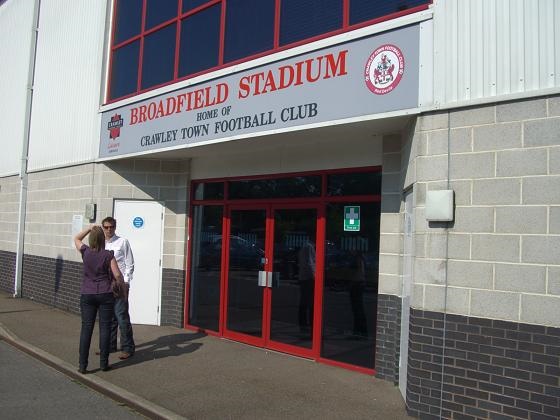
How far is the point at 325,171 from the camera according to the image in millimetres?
7594

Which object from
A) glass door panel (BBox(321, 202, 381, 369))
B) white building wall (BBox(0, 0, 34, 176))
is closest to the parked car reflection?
glass door panel (BBox(321, 202, 381, 369))

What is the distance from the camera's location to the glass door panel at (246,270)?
8422 mm

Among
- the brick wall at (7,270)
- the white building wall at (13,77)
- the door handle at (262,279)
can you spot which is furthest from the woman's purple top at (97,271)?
the white building wall at (13,77)

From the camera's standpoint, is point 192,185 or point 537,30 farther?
point 192,185

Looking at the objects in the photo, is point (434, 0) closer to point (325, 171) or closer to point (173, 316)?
point (325, 171)

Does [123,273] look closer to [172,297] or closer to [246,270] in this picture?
[246,270]

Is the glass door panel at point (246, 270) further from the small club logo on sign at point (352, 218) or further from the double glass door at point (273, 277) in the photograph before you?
the small club logo on sign at point (352, 218)

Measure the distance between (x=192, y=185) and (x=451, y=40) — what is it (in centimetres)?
567

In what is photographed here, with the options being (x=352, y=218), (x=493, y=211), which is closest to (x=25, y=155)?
(x=352, y=218)

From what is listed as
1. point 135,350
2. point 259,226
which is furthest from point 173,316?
point 259,226

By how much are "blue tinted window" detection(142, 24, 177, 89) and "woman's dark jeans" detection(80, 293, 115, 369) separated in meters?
3.89

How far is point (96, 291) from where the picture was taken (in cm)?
667

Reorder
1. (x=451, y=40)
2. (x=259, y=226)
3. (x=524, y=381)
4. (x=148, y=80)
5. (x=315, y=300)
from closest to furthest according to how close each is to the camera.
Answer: (x=524, y=381) < (x=451, y=40) < (x=315, y=300) < (x=259, y=226) < (x=148, y=80)

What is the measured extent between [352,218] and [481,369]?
2828 millimetres
